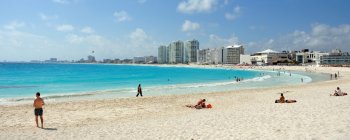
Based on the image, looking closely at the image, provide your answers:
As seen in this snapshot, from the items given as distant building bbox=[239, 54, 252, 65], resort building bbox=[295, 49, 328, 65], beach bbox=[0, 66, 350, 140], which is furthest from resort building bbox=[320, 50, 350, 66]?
beach bbox=[0, 66, 350, 140]

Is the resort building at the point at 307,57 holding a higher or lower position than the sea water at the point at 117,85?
higher

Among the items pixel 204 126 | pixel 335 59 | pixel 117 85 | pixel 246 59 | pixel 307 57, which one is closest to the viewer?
pixel 204 126

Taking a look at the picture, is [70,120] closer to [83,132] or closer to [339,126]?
[83,132]

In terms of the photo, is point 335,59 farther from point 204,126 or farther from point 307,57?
point 204,126

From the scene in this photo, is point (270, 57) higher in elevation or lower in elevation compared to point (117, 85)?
higher

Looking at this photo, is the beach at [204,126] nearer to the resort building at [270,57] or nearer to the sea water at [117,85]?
the sea water at [117,85]

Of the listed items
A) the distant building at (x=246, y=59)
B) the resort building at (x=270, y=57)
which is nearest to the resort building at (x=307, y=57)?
the resort building at (x=270, y=57)

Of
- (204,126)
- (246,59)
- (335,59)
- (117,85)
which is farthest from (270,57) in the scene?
(204,126)

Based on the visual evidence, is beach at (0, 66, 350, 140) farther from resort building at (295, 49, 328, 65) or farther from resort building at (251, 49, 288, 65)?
resort building at (295, 49, 328, 65)

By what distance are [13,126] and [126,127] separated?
16.2 feet

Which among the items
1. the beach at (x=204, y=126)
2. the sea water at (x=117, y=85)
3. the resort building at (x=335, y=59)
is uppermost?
the resort building at (x=335, y=59)

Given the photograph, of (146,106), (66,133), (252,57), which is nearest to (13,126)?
(66,133)

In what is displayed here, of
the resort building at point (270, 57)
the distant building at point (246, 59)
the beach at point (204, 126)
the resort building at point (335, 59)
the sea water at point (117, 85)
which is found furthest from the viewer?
the distant building at point (246, 59)

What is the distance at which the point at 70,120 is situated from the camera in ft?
52.0
